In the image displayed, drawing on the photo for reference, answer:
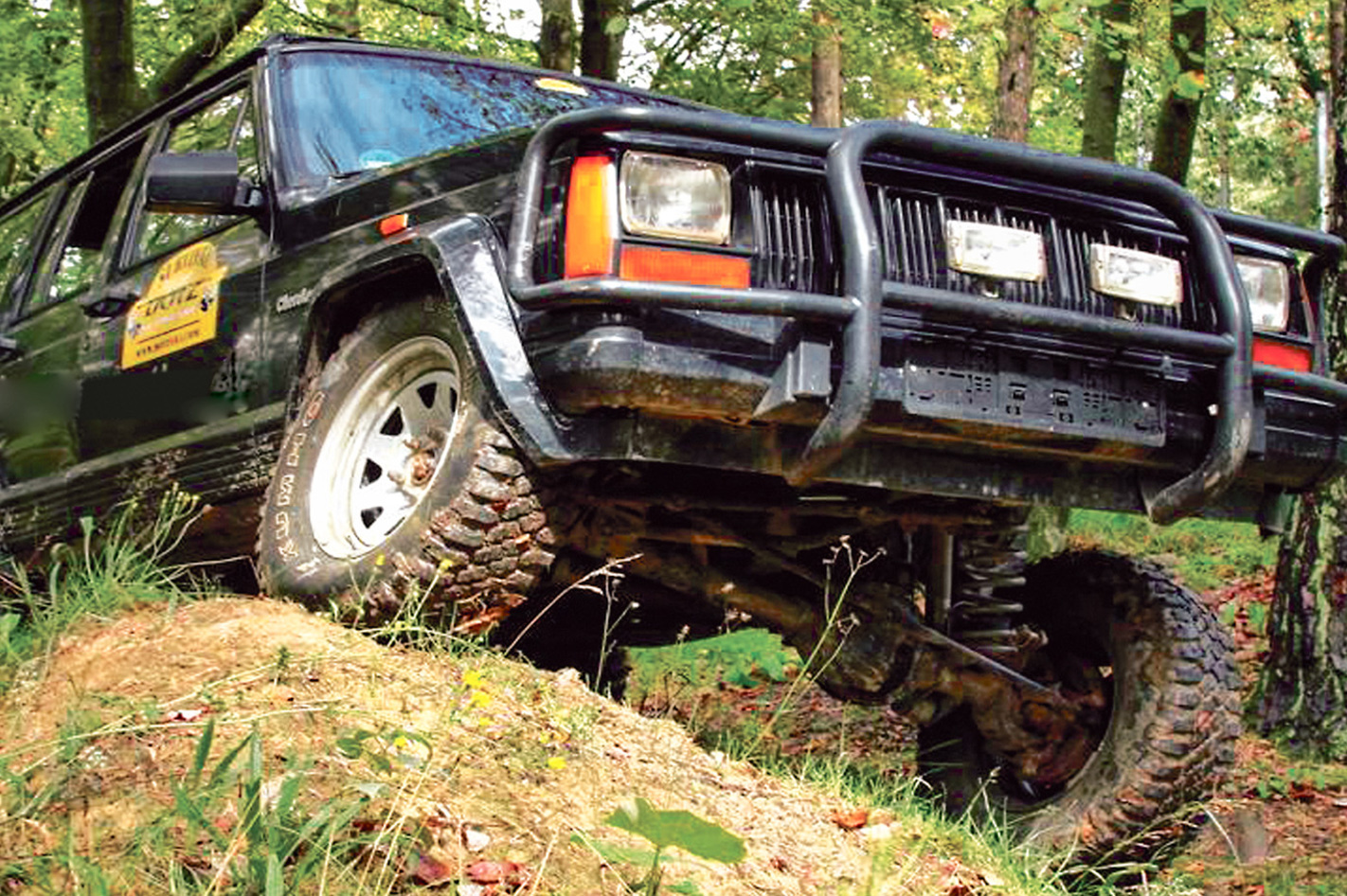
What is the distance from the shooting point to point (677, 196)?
3264 mm

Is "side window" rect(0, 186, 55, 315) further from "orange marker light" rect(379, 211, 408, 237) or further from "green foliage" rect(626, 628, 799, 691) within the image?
"green foliage" rect(626, 628, 799, 691)

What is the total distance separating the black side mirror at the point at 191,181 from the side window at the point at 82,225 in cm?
164

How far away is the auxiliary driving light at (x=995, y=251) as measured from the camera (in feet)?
11.2

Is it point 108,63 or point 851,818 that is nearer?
point 851,818

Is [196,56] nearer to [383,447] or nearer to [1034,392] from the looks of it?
[383,447]

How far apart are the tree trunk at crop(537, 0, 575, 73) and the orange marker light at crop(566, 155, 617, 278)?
21.6 ft

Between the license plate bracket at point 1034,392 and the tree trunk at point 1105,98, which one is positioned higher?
the tree trunk at point 1105,98

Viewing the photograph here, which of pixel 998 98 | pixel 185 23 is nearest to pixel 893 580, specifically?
pixel 998 98

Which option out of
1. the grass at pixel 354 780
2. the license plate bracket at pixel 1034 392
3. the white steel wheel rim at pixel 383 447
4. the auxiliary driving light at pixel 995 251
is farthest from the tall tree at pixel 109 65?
the license plate bracket at pixel 1034 392

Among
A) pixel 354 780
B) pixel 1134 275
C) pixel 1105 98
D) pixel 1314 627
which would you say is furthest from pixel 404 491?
pixel 1105 98

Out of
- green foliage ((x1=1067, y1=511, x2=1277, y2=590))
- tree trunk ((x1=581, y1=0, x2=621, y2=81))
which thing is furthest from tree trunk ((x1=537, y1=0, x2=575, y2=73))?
green foliage ((x1=1067, y1=511, x2=1277, y2=590))

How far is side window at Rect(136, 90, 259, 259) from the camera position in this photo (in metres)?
4.77

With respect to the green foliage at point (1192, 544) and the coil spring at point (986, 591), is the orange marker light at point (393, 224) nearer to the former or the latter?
the coil spring at point (986, 591)

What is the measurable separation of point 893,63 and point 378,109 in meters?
9.05
